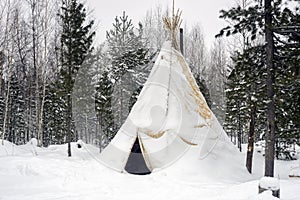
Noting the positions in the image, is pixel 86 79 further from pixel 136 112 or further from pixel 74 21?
pixel 136 112

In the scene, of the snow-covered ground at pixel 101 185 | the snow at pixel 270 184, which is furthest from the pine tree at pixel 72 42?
the snow at pixel 270 184

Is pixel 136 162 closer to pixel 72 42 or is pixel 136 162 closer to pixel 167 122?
pixel 167 122

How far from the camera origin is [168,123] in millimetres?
8617

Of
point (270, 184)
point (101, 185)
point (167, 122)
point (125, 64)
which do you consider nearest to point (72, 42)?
point (125, 64)

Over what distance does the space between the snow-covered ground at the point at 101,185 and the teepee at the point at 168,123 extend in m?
0.63

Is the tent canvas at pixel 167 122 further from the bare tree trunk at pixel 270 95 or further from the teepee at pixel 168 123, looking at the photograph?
the bare tree trunk at pixel 270 95

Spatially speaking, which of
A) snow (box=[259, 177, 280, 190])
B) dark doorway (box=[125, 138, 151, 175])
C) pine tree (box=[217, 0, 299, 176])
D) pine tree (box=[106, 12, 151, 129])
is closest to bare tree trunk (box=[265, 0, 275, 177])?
pine tree (box=[217, 0, 299, 176])

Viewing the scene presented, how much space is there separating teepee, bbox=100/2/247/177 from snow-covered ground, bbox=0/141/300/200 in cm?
63

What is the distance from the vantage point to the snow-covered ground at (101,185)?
19.4 feet

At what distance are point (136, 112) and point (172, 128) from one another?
1.45 metres

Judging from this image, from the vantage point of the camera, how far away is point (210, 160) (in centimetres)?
805

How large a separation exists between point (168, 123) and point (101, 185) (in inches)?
105

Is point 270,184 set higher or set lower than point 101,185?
higher

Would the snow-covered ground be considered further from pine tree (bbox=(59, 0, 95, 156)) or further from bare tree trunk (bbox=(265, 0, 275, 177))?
pine tree (bbox=(59, 0, 95, 156))
